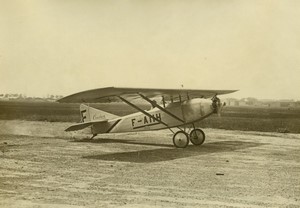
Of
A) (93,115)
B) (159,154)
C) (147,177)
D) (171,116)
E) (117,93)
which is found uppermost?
(117,93)

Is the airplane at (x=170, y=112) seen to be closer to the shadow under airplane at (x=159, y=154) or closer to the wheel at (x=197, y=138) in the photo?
the wheel at (x=197, y=138)

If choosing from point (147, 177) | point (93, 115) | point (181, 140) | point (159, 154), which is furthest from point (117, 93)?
point (93, 115)

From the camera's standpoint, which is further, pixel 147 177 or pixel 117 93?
pixel 117 93

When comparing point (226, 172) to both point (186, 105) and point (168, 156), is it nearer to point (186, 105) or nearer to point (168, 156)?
point (168, 156)

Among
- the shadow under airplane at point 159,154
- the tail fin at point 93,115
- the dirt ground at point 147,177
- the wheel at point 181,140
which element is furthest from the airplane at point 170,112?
the dirt ground at point 147,177

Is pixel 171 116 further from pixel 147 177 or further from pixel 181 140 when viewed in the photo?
pixel 147 177

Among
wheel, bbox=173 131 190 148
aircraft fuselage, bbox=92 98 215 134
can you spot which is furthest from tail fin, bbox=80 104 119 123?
wheel, bbox=173 131 190 148

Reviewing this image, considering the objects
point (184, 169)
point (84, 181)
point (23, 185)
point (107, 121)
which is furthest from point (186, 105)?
point (23, 185)
